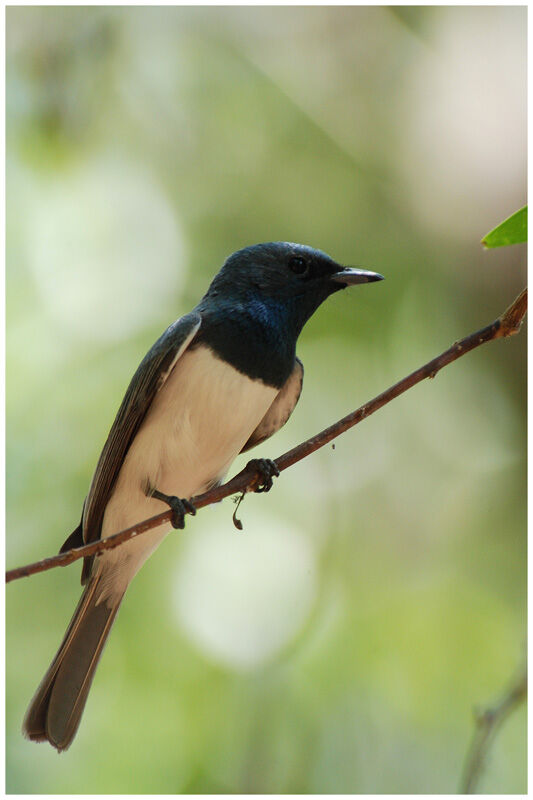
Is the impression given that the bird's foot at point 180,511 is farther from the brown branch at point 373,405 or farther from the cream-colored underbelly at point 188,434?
the brown branch at point 373,405

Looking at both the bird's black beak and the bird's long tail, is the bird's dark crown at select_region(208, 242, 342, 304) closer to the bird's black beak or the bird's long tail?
the bird's black beak

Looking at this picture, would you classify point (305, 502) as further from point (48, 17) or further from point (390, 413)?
point (48, 17)

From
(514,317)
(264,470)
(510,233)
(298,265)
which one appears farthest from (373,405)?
(298,265)

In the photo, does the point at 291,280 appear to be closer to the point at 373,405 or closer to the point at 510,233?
the point at 373,405

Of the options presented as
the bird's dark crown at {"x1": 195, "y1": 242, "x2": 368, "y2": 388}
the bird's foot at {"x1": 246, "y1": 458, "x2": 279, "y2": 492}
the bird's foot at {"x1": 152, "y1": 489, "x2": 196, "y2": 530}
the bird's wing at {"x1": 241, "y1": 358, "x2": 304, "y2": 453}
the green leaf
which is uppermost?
the bird's dark crown at {"x1": 195, "y1": 242, "x2": 368, "y2": 388}

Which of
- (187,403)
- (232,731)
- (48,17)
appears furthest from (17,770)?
(48,17)

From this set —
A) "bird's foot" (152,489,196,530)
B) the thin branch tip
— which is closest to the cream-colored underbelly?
"bird's foot" (152,489,196,530)
